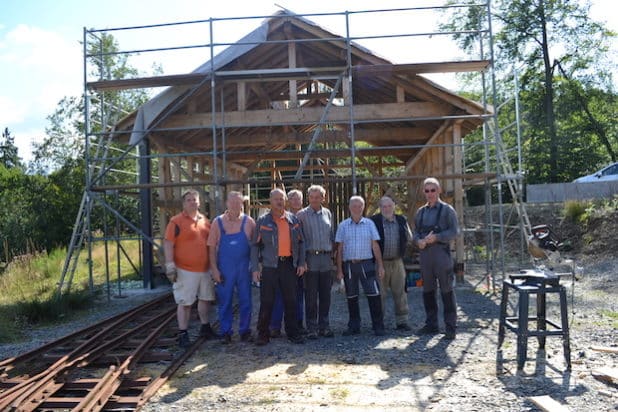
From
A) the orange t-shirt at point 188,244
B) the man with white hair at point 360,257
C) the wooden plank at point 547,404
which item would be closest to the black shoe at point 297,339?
the man with white hair at point 360,257

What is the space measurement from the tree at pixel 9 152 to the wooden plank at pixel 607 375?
43431 mm

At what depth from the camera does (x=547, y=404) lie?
3945 mm

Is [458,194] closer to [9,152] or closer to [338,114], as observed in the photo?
[338,114]

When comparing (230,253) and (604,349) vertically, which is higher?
(230,253)

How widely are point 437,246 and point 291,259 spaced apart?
1603mm

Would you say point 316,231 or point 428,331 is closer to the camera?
point 316,231

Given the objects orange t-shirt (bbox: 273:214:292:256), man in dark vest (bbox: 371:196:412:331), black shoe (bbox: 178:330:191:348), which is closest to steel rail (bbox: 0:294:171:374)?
black shoe (bbox: 178:330:191:348)

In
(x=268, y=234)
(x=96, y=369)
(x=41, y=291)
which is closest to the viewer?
(x=96, y=369)

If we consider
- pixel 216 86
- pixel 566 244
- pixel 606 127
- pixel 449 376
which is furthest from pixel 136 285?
pixel 606 127

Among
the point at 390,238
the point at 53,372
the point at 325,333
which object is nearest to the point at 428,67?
the point at 390,238

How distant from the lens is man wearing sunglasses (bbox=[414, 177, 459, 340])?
6000mm

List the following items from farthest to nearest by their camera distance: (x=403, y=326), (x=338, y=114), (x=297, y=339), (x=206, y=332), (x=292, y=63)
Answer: (x=338, y=114), (x=292, y=63), (x=403, y=326), (x=206, y=332), (x=297, y=339)

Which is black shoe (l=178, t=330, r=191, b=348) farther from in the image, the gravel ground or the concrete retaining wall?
the concrete retaining wall

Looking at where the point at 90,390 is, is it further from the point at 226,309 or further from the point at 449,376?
the point at 449,376
